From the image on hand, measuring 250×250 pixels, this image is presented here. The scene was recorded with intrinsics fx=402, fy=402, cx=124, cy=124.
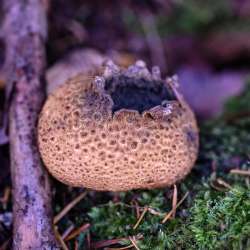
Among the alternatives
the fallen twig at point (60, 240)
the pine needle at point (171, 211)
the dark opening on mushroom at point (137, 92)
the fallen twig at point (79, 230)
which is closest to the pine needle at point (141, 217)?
the pine needle at point (171, 211)

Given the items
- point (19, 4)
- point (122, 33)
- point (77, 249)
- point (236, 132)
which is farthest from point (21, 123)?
point (122, 33)

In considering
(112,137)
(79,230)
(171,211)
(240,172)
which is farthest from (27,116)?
(240,172)

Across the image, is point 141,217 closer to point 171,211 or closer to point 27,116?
point 171,211

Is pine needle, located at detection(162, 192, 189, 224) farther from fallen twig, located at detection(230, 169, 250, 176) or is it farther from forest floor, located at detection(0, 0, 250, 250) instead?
fallen twig, located at detection(230, 169, 250, 176)

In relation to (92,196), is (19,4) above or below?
above

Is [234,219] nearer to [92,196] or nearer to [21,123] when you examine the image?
[92,196]
